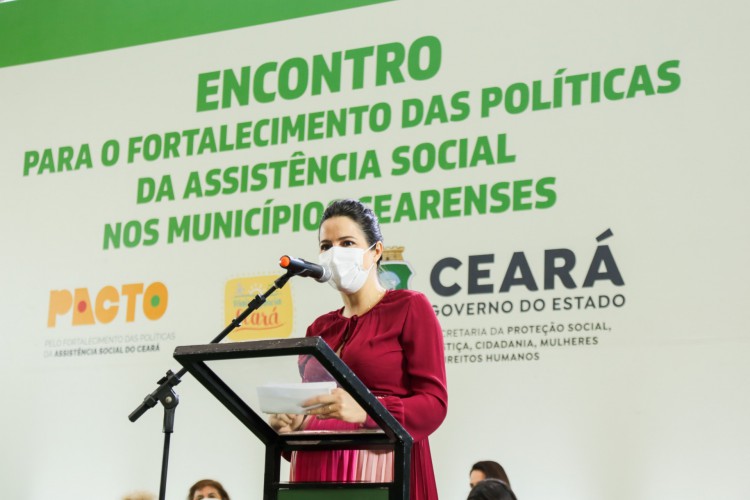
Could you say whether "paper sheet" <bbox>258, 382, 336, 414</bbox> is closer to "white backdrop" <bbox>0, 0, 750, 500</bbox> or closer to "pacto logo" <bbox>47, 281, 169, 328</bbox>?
"white backdrop" <bbox>0, 0, 750, 500</bbox>

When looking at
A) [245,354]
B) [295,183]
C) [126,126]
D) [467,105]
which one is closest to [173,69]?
Result: [126,126]

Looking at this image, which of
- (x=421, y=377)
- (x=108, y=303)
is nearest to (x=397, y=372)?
(x=421, y=377)

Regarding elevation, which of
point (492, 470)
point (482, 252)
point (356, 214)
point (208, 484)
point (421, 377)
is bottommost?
point (208, 484)

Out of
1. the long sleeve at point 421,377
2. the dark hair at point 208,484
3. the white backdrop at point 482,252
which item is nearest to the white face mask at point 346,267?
the long sleeve at point 421,377

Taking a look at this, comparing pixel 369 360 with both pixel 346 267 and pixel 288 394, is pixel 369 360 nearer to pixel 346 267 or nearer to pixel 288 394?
pixel 346 267

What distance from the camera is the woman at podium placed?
1.91 metres

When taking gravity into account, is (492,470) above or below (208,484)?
above

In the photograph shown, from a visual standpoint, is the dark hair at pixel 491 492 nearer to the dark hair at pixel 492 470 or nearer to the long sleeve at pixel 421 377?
the long sleeve at pixel 421 377

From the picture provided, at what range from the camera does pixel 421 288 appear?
5.05 metres

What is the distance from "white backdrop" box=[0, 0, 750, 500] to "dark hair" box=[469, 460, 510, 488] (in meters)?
0.04

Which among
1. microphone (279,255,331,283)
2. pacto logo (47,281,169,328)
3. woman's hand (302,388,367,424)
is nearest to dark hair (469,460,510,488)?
pacto logo (47,281,169,328)

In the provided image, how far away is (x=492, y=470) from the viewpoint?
464cm

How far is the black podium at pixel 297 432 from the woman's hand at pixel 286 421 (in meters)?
0.04

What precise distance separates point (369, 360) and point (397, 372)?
0.20 feet
